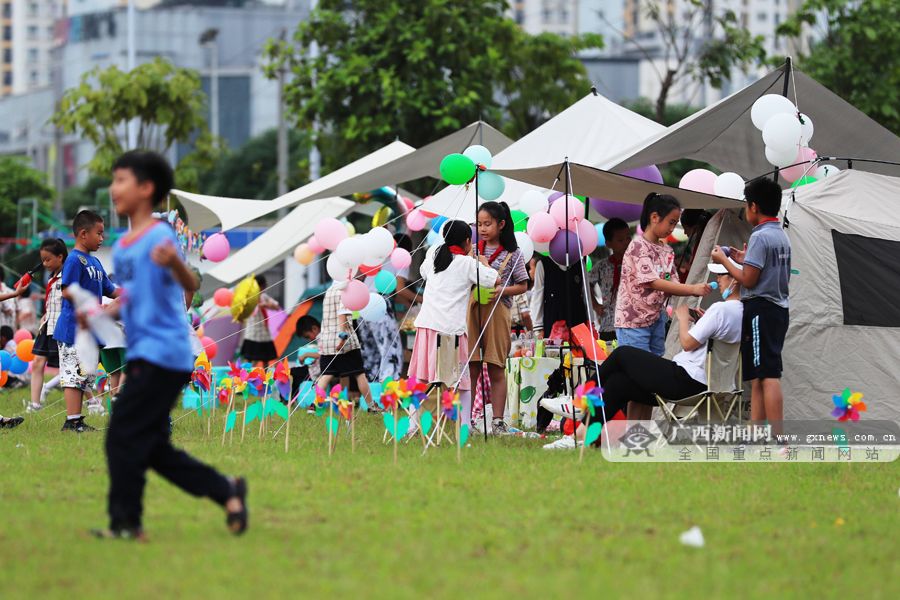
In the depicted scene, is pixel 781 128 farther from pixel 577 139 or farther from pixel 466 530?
pixel 466 530

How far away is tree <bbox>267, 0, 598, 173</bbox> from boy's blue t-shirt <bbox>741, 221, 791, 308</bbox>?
11.4 m

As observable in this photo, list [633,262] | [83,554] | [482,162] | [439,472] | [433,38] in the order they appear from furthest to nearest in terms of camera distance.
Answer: [433,38] → [482,162] → [633,262] → [439,472] → [83,554]

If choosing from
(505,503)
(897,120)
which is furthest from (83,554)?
(897,120)

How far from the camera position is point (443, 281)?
8.38 m

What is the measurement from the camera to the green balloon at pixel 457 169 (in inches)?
356

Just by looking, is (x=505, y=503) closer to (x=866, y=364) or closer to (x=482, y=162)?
(x=866, y=364)

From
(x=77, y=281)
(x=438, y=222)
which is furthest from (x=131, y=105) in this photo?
(x=77, y=281)

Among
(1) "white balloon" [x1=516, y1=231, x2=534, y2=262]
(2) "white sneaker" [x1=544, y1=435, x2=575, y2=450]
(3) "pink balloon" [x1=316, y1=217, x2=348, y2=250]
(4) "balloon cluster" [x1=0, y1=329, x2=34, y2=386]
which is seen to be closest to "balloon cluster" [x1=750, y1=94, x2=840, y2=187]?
(1) "white balloon" [x1=516, y1=231, x2=534, y2=262]

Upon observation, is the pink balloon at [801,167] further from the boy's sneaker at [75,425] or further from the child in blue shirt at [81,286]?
the boy's sneaker at [75,425]

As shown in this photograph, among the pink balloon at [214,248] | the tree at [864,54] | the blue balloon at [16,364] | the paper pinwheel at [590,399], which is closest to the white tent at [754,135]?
the paper pinwheel at [590,399]

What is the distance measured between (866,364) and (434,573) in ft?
17.5

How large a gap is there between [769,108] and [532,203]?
7.64 feet

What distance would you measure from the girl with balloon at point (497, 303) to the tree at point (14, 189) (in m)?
39.6

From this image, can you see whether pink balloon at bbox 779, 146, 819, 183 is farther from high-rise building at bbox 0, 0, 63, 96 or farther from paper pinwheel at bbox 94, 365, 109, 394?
high-rise building at bbox 0, 0, 63, 96
